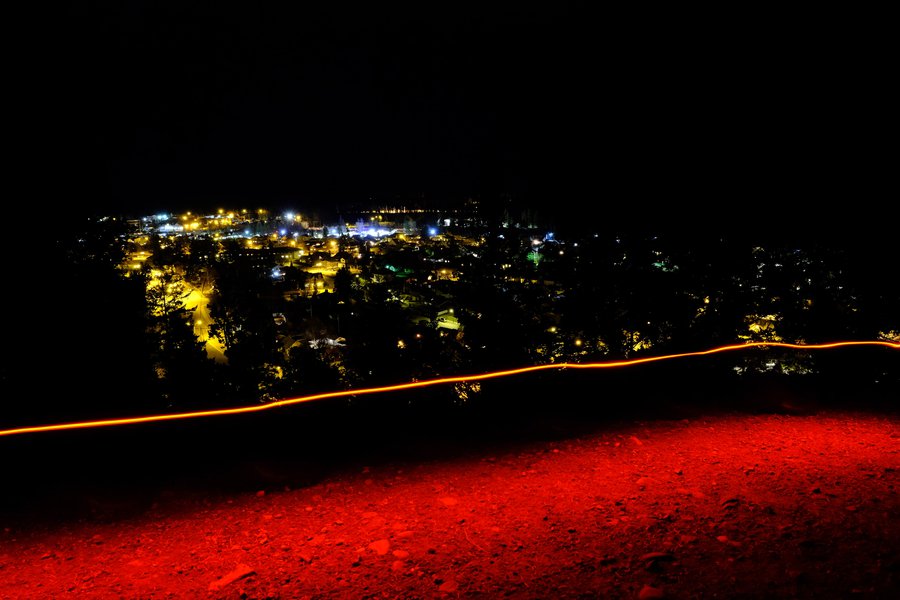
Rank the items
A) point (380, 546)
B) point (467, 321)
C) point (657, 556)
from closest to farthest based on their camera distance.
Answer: point (657, 556), point (380, 546), point (467, 321)

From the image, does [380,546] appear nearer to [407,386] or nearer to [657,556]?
[657,556]

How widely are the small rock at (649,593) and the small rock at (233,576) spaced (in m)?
2.60

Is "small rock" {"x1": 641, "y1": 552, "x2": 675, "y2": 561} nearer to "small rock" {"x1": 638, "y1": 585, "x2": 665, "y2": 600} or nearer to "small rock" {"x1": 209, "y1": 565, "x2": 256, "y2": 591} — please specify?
"small rock" {"x1": 638, "y1": 585, "x2": 665, "y2": 600}

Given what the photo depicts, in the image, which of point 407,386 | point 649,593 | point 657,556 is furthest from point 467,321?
point 649,593

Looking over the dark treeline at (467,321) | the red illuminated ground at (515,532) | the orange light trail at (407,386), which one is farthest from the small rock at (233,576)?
the dark treeline at (467,321)

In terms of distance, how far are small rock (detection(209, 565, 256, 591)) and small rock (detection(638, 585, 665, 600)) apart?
2.60 metres

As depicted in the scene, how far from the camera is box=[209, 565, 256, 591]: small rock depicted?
343cm

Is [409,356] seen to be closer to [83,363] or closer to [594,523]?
[594,523]

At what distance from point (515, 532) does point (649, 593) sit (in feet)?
3.53

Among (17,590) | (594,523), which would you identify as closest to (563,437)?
(594,523)

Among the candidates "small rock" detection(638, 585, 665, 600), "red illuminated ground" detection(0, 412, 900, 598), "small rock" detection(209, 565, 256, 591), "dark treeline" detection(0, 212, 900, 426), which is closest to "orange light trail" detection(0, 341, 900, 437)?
"dark treeline" detection(0, 212, 900, 426)

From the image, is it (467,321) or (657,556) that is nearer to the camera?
(657,556)

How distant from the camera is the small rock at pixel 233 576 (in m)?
3.43

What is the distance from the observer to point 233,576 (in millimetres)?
3521
